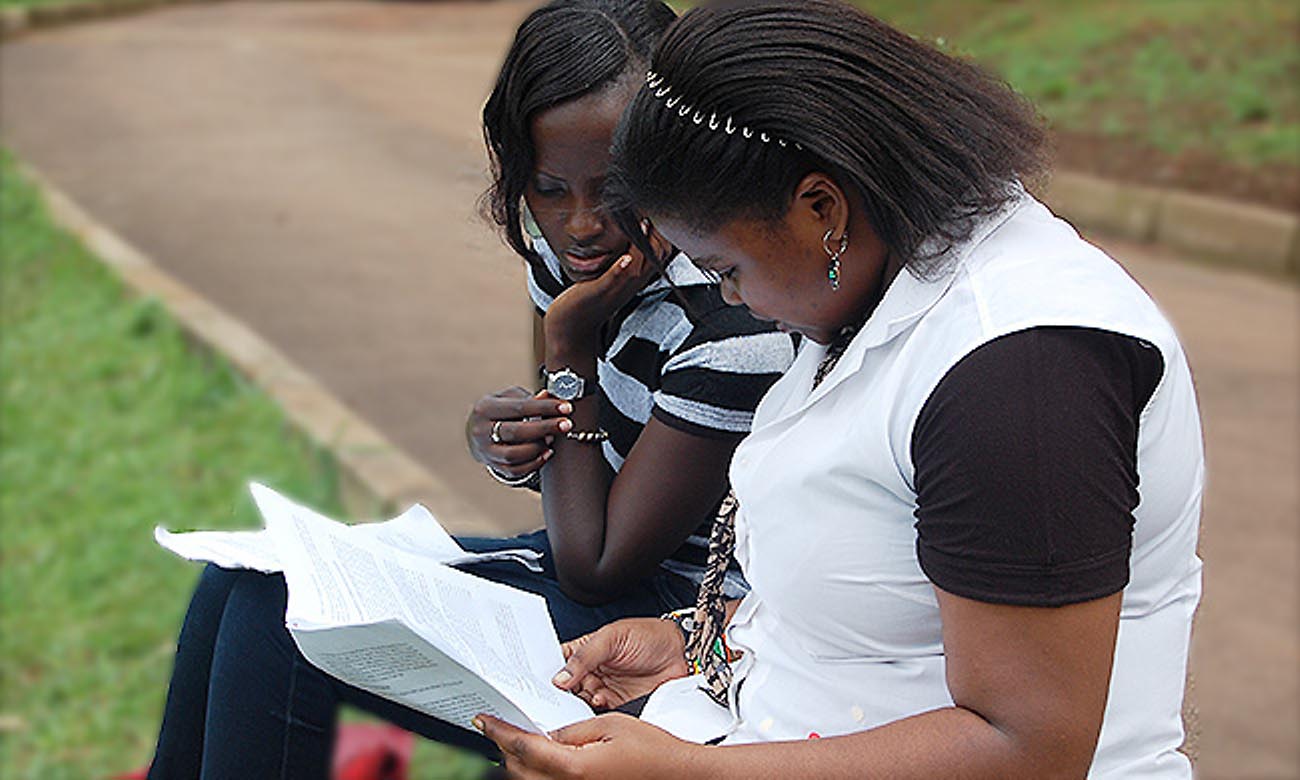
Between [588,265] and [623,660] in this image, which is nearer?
[623,660]

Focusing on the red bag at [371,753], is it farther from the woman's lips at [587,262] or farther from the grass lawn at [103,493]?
the woman's lips at [587,262]

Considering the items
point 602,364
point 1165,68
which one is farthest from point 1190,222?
point 602,364

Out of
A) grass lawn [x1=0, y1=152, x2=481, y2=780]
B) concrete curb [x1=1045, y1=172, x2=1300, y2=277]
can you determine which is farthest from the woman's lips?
concrete curb [x1=1045, y1=172, x2=1300, y2=277]

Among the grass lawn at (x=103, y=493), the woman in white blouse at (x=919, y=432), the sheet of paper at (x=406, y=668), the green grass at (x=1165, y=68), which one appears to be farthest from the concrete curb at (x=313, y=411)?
the green grass at (x=1165, y=68)

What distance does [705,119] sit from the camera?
143 cm

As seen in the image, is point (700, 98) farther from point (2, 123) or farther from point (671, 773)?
point (2, 123)

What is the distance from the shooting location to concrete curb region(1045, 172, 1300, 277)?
7.36 metres

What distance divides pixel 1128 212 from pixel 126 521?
5.48 meters

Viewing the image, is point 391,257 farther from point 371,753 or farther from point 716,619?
point 716,619

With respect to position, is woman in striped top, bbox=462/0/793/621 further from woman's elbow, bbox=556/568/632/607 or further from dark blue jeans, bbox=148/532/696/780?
dark blue jeans, bbox=148/532/696/780

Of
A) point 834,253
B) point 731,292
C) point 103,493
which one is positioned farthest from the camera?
point 103,493

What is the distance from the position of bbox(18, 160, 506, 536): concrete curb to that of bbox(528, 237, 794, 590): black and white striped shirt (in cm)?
136

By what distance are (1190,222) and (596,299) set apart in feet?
20.5

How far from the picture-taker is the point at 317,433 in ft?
14.3
